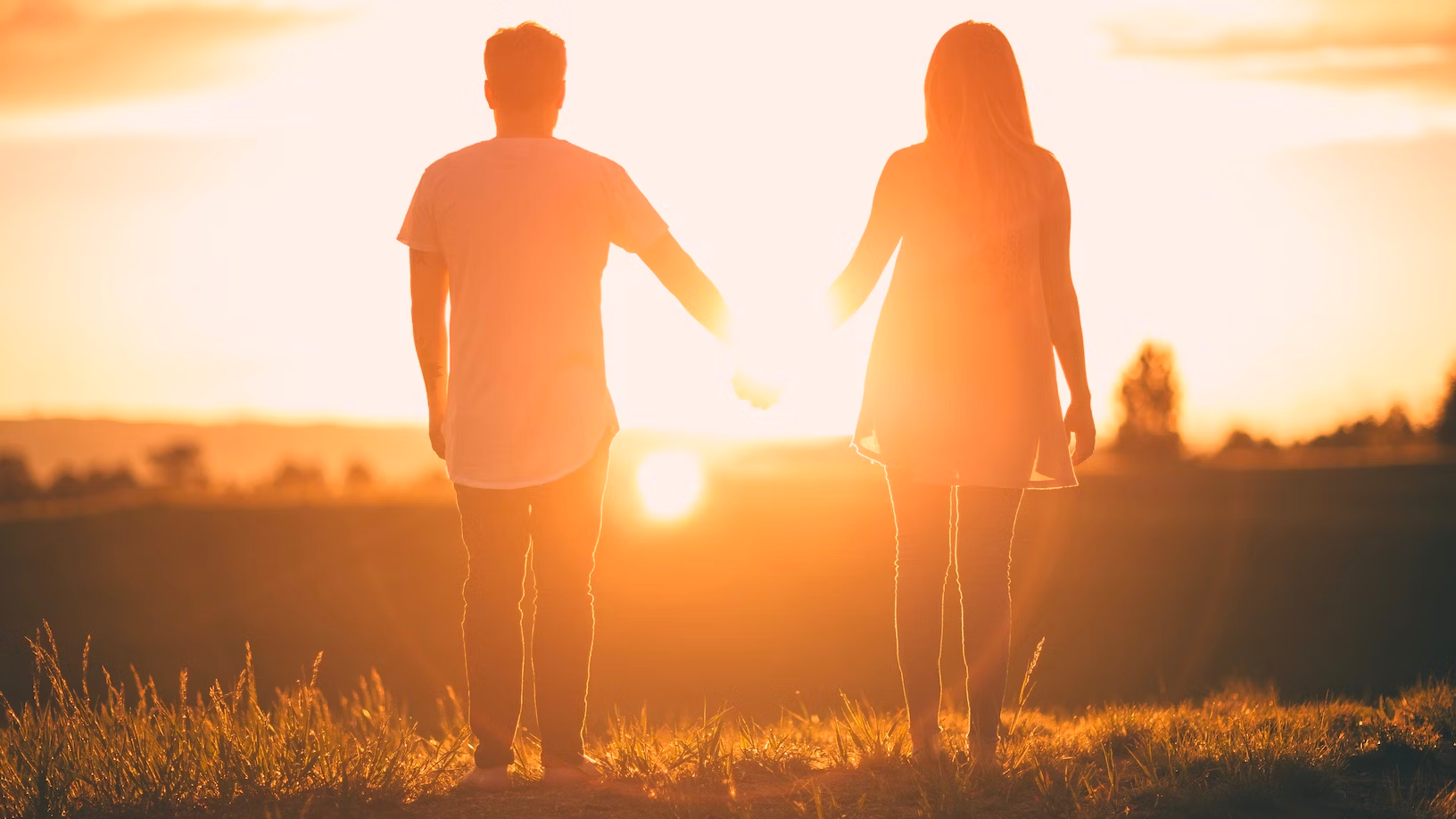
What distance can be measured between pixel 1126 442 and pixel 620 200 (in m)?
66.1

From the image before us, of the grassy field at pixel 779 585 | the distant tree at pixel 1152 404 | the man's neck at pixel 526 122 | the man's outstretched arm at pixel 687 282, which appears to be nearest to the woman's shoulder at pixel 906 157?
the man's outstretched arm at pixel 687 282

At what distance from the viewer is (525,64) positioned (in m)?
3.68

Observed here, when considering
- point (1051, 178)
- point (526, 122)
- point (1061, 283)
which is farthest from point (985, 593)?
point (526, 122)

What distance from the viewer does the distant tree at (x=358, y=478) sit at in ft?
212

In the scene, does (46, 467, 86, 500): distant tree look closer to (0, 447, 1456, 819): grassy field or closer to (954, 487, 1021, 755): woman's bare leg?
(0, 447, 1456, 819): grassy field

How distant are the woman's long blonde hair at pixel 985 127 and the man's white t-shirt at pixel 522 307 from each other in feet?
3.46

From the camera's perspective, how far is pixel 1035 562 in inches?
2746

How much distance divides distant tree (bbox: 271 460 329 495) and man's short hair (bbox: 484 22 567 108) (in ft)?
188

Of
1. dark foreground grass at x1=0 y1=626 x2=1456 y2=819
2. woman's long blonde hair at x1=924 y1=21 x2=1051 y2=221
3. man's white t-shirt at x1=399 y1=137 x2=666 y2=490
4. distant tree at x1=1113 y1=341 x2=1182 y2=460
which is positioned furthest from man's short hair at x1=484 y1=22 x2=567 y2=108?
distant tree at x1=1113 y1=341 x2=1182 y2=460

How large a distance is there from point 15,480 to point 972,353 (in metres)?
77.8

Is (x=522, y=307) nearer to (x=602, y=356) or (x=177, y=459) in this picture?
(x=602, y=356)

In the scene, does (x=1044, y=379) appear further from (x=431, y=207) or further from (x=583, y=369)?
(x=431, y=207)

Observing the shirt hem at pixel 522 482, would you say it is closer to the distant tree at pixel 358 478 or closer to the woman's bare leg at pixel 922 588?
the woman's bare leg at pixel 922 588

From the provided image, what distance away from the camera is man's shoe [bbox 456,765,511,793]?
378 cm
